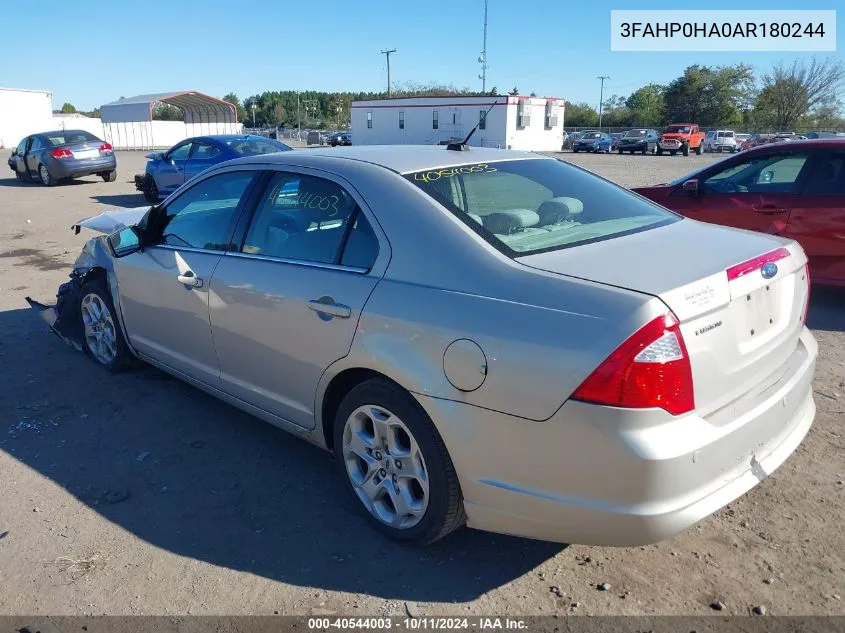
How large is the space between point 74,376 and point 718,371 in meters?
4.44

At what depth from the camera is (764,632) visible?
2.42 meters

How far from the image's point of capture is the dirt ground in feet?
8.68

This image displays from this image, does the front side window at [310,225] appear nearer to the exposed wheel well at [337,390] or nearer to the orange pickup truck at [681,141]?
the exposed wheel well at [337,390]

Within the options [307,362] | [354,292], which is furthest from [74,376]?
[354,292]

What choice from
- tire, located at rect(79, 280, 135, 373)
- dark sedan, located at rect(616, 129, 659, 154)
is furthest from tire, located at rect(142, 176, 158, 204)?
dark sedan, located at rect(616, 129, 659, 154)

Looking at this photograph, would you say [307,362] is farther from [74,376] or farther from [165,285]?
[74,376]

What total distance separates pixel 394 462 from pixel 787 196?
5154 mm

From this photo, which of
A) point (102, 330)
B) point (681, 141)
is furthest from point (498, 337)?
point (681, 141)

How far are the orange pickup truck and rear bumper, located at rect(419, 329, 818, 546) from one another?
46.9 meters

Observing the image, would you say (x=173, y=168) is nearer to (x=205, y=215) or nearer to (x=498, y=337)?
(x=205, y=215)

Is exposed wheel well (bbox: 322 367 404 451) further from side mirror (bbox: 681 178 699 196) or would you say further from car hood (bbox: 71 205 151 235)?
side mirror (bbox: 681 178 699 196)

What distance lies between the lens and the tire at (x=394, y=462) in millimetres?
2672

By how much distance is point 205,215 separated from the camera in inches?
160

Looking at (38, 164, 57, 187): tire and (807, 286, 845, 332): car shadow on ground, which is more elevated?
(38, 164, 57, 187): tire
